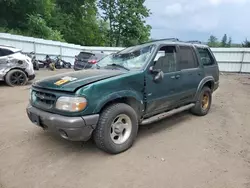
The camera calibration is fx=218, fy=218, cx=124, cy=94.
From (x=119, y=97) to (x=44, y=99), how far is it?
1.15 metres

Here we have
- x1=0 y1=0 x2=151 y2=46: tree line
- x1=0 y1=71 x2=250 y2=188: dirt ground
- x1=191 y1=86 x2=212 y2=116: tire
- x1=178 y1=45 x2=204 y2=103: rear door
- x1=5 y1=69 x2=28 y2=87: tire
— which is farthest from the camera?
x1=0 y1=0 x2=151 y2=46: tree line

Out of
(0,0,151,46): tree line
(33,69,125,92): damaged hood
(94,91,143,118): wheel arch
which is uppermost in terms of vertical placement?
(0,0,151,46): tree line

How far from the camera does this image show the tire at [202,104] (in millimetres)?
5297

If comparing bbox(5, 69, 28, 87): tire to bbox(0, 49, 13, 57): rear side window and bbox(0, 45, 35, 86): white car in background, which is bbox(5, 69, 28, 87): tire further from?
bbox(0, 49, 13, 57): rear side window

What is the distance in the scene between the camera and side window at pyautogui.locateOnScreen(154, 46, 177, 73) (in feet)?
13.4

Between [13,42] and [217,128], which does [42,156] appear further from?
[13,42]

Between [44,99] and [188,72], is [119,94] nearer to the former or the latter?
[44,99]

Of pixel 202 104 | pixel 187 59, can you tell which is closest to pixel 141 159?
pixel 187 59

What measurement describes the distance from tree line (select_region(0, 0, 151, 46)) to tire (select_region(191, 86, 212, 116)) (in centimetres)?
1733

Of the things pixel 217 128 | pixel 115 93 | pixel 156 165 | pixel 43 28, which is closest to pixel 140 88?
pixel 115 93

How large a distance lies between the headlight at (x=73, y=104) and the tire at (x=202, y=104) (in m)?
3.22

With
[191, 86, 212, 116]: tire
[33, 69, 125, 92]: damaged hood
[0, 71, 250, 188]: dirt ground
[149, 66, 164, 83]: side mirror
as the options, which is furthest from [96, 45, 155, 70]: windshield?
[191, 86, 212, 116]: tire

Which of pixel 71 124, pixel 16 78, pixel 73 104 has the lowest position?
pixel 16 78

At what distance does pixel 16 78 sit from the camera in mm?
8938
